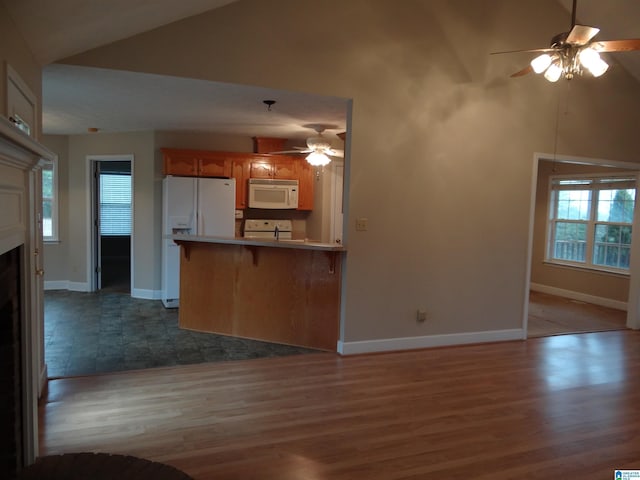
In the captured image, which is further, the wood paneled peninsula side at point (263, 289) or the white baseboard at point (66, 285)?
the white baseboard at point (66, 285)

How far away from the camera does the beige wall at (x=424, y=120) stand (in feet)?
11.9

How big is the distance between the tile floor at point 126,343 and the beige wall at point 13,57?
7.03 ft

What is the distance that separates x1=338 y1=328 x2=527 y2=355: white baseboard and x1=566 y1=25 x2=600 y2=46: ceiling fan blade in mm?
2771

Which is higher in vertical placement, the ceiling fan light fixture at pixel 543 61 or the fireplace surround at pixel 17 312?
the ceiling fan light fixture at pixel 543 61

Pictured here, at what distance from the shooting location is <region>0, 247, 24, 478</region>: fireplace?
179 cm

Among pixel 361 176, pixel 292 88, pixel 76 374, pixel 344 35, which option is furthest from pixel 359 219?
pixel 76 374

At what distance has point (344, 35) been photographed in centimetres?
386

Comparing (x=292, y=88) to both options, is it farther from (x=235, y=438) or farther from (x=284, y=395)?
(x=235, y=438)

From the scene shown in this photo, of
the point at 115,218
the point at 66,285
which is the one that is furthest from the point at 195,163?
the point at 115,218

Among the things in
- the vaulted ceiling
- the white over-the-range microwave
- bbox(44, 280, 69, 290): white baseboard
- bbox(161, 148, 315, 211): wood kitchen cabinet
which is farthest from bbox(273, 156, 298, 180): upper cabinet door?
bbox(44, 280, 69, 290): white baseboard

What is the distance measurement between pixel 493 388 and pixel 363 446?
142cm

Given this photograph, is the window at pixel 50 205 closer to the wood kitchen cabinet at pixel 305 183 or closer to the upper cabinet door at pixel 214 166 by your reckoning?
the upper cabinet door at pixel 214 166

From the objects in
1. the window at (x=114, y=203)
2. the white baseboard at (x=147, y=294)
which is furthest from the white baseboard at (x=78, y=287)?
the window at (x=114, y=203)

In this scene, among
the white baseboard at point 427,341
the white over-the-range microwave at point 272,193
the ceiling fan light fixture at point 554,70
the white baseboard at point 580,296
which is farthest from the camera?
the white baseboard at point 580,296
